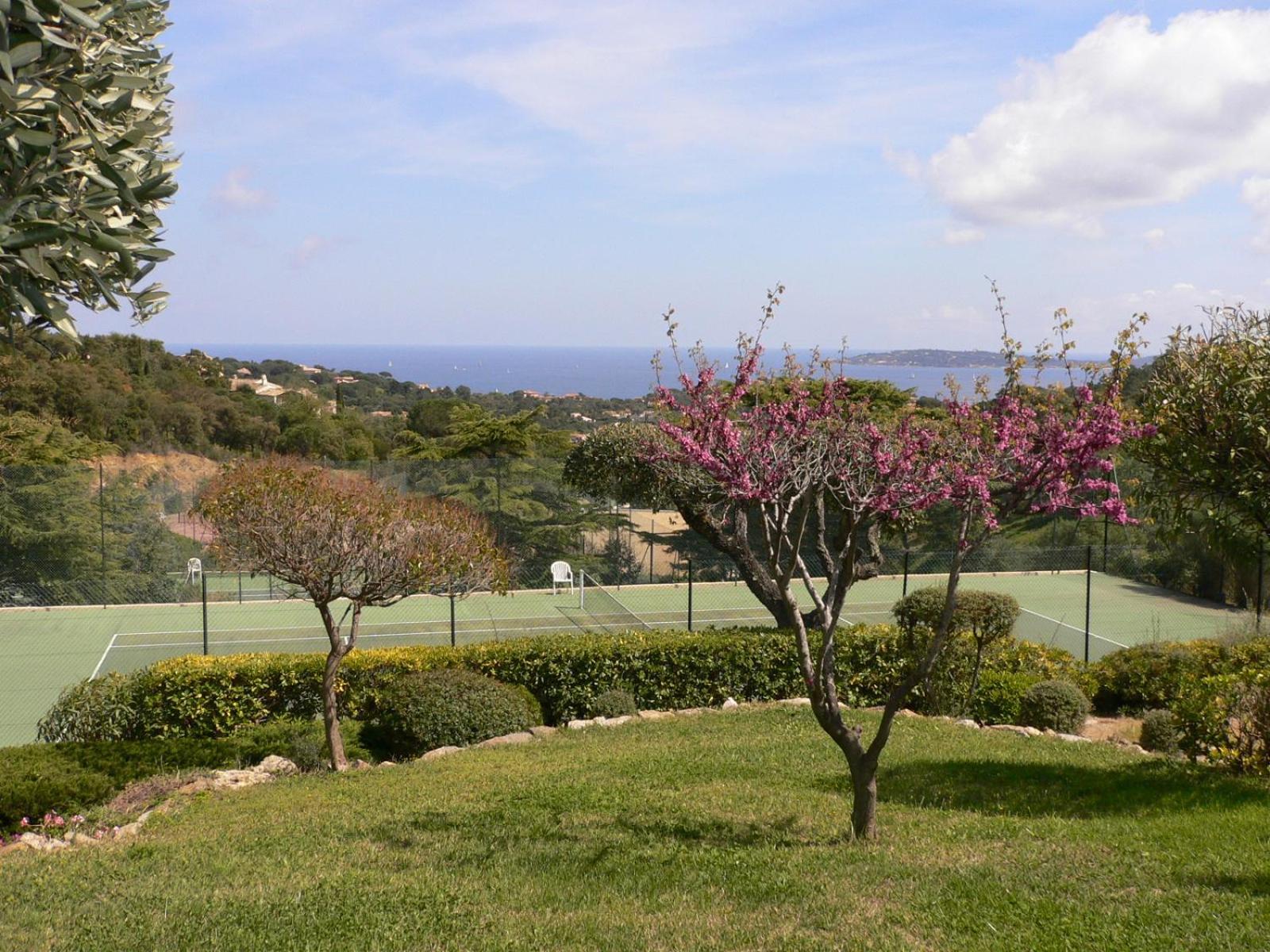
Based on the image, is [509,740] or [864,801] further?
[509,740]

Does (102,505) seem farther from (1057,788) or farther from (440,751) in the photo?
(1057,788)

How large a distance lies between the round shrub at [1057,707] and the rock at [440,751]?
21.9ft

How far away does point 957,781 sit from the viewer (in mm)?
9039

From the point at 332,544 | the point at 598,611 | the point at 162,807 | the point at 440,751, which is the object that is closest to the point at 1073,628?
the point at 598,611

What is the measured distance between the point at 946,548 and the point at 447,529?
14979 millimetres

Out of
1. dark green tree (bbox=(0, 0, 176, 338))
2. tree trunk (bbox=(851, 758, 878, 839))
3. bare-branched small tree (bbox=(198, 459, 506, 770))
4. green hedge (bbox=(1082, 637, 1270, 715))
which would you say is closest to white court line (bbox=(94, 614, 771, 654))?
bare-branched small tree (bbox=(198, 459, 506, 770))

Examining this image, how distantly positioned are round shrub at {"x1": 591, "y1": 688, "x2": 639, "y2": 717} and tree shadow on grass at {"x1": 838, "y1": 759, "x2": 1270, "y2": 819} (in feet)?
13.4

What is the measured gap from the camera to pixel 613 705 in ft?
42.5

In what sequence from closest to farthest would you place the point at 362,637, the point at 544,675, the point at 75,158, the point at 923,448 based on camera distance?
1. the point at 75,158
2. the point at 923,448
3. the point at 544,675
4. the point at 362,637

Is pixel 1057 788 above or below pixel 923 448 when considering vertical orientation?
below

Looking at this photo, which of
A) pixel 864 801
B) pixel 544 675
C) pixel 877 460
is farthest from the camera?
pixel 544 675

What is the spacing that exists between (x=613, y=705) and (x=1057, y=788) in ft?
18.3

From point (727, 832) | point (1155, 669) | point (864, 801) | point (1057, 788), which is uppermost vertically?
point (864, 801)

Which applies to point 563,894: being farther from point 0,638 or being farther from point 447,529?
point 0,638
